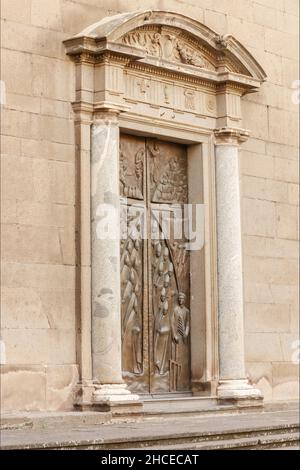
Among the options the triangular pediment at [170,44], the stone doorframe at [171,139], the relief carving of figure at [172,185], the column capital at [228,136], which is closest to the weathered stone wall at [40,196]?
the stone doorframe at [171,139]

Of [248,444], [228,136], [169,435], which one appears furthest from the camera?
[228,136]

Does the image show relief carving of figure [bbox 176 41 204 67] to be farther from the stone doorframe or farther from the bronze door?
the bronze door

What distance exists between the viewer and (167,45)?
13531 mm

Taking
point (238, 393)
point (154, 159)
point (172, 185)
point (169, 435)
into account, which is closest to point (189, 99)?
point (154, 159)

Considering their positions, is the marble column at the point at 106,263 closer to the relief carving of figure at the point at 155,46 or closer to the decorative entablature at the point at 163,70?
the decorative entablature at the point at 163,70

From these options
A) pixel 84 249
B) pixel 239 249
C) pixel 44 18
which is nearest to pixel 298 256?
pixel 239 249

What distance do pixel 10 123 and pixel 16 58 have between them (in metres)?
0.66

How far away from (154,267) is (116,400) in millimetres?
2022

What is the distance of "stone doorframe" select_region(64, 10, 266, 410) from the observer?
12430mm

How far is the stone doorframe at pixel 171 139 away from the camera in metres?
12.4

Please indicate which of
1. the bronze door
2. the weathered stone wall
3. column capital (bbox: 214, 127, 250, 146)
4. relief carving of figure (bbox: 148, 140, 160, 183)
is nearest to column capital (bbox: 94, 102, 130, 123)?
the weathered stone wall

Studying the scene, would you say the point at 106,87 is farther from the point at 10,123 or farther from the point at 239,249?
the point at 239,249

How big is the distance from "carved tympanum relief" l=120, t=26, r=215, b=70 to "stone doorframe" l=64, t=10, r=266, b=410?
0.01m

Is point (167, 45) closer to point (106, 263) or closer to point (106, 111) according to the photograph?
point (106, 111)
